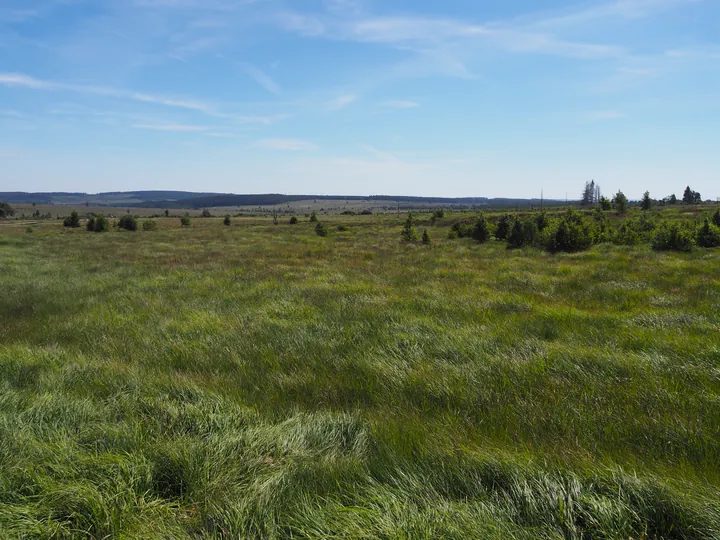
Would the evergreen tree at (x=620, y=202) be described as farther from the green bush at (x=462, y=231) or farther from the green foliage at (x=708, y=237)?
→ the green foliage at (x=708, y=237)

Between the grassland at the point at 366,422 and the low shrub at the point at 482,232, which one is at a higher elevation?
the low shrub at the point at 482,232

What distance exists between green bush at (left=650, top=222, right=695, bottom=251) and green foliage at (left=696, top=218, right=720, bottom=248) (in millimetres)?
503

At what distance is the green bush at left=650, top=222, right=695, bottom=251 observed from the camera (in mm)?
18875

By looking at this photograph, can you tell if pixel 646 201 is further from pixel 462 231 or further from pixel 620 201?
pixel 462 231

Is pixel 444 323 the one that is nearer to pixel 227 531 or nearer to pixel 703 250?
pixel 227 531

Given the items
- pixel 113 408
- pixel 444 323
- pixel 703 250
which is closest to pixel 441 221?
pixel 703 250

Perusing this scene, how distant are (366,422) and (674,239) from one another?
2269cm

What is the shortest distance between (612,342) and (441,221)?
51112 mm

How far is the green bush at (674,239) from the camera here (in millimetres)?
18875

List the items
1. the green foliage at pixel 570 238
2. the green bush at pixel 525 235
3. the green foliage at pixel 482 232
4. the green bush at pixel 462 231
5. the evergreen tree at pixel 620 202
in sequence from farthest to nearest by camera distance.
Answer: the evergreen tree at pixel 620 202, the green bush at pixel 462 231, the green foliage at pixel 482 232, the green bush at pixel 525 235, the green foliage at pixel 570 238

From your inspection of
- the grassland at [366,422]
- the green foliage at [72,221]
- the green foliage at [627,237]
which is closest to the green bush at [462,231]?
the green foliage at [627,237]

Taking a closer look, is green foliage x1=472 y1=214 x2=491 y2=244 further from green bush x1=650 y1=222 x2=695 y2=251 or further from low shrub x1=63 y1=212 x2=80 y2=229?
low shrub x1=63 y1=212 x2=80 y2=229

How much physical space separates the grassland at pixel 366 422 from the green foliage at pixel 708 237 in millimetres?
15716

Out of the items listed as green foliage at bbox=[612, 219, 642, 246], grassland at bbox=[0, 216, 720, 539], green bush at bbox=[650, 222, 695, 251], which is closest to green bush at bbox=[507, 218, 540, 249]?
green foliage at bbox=[612, 219, 642, 246]
